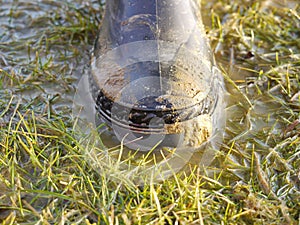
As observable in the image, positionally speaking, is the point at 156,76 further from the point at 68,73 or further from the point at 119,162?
the point at 68,73

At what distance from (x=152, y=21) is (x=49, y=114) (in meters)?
0.47

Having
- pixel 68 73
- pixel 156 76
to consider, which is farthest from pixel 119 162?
pixel 68 73

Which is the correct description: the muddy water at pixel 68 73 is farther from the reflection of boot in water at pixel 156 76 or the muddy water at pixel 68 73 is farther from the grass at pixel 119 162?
the reflection of boot in water at pixel 156 76

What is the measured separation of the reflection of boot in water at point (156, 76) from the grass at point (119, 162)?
0.40 ft

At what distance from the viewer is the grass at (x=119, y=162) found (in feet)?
4.81

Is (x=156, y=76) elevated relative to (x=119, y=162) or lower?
elevated

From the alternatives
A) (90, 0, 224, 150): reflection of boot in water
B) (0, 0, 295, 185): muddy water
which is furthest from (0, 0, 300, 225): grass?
(90, 0, 224, 150): reflection of boot in water

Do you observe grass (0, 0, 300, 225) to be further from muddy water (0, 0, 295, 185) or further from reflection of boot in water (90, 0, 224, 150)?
reflection of boot in water (90, 0, 224, 150)

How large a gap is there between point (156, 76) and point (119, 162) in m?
0.30

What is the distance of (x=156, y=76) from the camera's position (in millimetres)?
1647

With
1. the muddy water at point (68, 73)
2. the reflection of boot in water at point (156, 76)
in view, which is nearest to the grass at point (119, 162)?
the muddy water at point (68, 73)

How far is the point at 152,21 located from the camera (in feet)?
5.64

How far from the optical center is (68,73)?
1988 millimetres

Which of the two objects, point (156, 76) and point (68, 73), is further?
point (68, 73)
